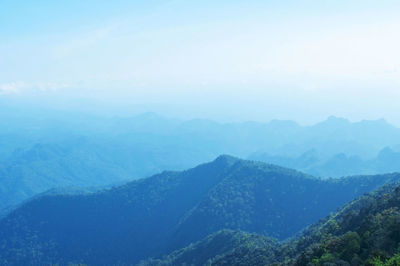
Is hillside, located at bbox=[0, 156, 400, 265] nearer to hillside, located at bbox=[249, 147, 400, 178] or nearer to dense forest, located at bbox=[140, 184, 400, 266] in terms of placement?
dense forest, located at bbox=[140, 184, 400, 266]

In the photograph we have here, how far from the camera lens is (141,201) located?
118 metres

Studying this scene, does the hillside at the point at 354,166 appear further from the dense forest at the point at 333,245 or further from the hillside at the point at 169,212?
the dense forest at the point at 333,245

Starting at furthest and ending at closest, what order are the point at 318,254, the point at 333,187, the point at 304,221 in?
1. the point at 333,187
2. the point at 304,221
3. the point at 318,254

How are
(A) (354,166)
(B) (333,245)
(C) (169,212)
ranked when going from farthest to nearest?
1. (A) (354,166)
2. (C) (169,212)
3. (B) (333,245)

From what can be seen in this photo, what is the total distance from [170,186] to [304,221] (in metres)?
45.7

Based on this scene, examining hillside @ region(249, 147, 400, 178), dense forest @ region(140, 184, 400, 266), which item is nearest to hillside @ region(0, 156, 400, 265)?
dense forest @ region(140, 184, 400, 266)

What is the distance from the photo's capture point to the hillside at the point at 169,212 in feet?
303

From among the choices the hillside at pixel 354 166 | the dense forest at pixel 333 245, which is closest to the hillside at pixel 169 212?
the dense forest at pixel 333 245

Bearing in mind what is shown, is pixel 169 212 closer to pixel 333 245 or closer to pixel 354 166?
pixel 333 245

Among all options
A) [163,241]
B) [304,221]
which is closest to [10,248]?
[163,241]

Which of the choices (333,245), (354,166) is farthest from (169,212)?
(354,166)

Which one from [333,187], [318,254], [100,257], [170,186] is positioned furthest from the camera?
[170,186]

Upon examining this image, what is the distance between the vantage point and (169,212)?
365 ft

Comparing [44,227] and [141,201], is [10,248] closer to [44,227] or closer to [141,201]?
[44,227]
